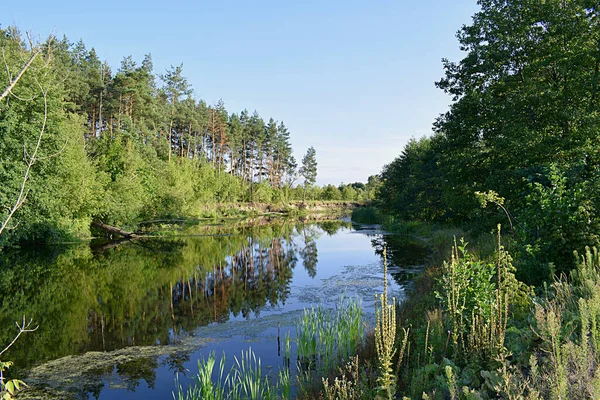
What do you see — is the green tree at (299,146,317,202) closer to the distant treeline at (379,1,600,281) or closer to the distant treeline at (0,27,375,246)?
the distant treeline at (0,27,375,246)

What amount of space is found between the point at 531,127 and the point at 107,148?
3540 centimetres

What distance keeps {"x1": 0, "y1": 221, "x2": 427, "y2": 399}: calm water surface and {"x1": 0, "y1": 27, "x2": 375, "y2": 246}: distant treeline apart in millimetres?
3362

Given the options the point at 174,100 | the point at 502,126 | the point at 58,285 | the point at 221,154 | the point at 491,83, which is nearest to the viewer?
the point at 502,126

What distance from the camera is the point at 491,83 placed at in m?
17.4

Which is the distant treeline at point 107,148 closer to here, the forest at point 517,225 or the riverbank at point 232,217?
the riverbank at point 232,217

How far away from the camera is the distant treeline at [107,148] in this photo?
924 inches

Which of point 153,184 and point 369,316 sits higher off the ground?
point 153,184

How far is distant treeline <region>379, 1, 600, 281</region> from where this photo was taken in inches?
312

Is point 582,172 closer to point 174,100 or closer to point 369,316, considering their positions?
point 369,316

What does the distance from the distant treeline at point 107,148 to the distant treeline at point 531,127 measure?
8573 mm

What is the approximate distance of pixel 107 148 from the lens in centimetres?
3744

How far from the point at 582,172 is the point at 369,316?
637 centimetres

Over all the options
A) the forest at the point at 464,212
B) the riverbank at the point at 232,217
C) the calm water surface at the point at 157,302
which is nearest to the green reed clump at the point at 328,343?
the forest at the point at 464,212

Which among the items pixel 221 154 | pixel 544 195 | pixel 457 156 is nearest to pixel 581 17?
pixel 457 156
